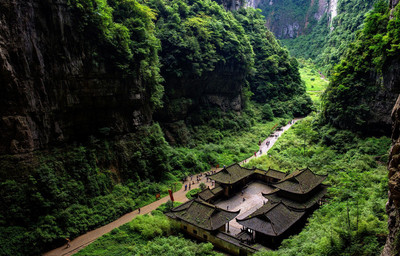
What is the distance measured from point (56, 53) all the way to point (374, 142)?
1459 inches

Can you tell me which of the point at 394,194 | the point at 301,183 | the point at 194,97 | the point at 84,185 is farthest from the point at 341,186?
the point at 194,97

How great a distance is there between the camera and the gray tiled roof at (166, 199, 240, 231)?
23.1 metres

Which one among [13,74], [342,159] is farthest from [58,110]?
[342,159]

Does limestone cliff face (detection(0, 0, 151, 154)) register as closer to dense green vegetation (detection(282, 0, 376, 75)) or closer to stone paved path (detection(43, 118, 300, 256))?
stone paved path (detection(43, 118, 300, 256))

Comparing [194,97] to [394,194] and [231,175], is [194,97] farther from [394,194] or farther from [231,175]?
[394,194]

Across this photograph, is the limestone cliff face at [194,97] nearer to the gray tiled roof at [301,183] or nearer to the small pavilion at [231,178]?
the small pavilion at [231,178]

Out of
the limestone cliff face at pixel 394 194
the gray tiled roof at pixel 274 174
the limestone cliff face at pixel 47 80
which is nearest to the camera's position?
the limestone cliff face at pixel 394 194

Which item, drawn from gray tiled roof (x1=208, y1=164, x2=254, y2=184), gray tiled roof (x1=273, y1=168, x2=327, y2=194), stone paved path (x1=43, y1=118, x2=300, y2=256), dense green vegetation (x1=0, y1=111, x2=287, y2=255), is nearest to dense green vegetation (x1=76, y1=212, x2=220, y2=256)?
stone paved path (x1=43, y1=118, x2=300, y2=256)

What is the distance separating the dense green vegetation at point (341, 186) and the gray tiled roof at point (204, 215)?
530 centimetres

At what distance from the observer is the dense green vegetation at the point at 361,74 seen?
34.0 m

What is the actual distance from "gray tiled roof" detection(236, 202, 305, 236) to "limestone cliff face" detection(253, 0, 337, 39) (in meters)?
134

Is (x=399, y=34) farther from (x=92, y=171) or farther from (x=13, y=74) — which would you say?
(x=13, y=74)

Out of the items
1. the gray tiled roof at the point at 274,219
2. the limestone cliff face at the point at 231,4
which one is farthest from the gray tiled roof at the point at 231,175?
the limestone cliff face at the point at 231,4

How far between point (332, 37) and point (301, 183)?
92201 millimetres
